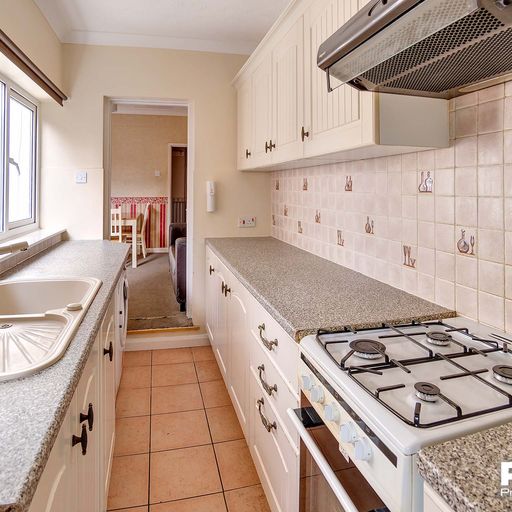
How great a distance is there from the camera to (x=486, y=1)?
0.75m

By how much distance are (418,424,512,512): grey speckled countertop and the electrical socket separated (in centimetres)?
282

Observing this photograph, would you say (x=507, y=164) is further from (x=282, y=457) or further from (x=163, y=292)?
(x=163, y=292)

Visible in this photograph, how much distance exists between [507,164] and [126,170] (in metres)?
7.12

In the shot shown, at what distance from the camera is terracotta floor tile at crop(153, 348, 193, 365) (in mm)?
3135

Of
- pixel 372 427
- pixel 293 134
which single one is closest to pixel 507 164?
pixel 372 427

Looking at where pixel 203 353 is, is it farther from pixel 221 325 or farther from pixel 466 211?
pixel 466 211

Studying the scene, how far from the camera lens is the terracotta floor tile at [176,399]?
2.44 meters

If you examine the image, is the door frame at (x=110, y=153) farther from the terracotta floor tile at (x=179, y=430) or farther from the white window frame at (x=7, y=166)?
the terracotta floor tile at (x=179, y=430)

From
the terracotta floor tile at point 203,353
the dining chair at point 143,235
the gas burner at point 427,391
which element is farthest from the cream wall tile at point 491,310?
the dining chair at point 143,235

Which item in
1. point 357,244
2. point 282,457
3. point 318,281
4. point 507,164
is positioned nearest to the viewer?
point 507,164

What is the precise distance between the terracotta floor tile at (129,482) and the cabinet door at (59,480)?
2.80 ft

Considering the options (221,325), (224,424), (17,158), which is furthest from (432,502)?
(17,158)

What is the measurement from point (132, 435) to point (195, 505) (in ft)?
2.05

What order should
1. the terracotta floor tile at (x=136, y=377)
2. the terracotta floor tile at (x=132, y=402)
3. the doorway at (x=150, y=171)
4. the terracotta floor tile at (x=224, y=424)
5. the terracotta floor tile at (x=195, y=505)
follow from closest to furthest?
the terracotta floor tile at (x=195, y=505) → the terracotta floor tile at (x=224, y=424) → the terracotta floor tile at (x=132, y=402) → the terracotta floor tile at (x=136, y=377) → the doorway at (x=150, y=171)
